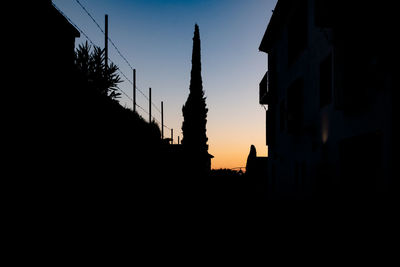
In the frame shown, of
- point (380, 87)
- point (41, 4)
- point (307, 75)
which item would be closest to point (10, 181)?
point (41, 4)

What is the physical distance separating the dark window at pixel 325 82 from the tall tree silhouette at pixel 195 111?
83.5 feet

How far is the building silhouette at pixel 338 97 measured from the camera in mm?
5848

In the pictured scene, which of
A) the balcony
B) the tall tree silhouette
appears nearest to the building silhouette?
the balcony

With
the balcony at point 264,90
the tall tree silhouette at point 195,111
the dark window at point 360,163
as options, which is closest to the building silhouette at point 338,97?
the dark window at point 360,163

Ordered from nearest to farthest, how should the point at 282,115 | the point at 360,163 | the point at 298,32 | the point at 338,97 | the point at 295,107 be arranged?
the point at 338,97, the point at 360,163, the point at 298,32, the point at 295,107, the point at 282,115

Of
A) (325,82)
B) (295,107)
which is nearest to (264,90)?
(295,107)

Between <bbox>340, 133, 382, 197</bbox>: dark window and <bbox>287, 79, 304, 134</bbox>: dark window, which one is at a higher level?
<bbox>287, 79, 304, 134</bbox>: dark window

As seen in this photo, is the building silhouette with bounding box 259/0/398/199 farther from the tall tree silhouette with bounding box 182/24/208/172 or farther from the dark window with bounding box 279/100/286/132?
the tall tree silhouette with bounding box 182/24/208/172

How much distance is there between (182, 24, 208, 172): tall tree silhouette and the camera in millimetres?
34750

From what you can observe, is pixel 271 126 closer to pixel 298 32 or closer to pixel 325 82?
pixel 298 32

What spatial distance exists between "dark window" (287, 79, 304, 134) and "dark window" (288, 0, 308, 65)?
1107 millimetres

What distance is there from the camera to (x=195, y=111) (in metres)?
35.1

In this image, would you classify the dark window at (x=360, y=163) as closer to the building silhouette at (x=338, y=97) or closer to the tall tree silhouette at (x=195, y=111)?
the building silhouette at (x=338, y=97)

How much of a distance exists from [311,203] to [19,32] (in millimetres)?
9326
